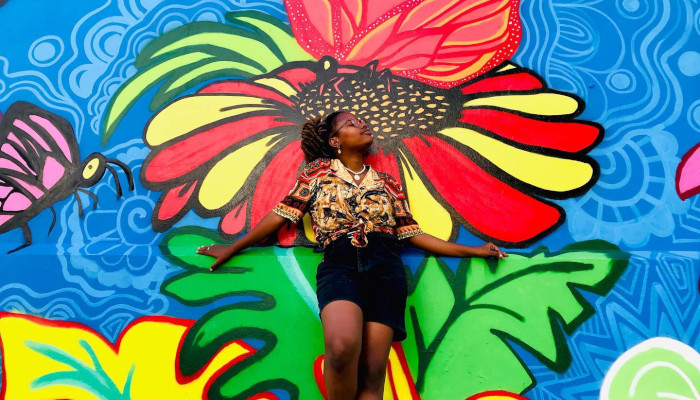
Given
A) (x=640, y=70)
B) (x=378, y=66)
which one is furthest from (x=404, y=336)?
(x=640, y=70)

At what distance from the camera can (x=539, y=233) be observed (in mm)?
3201

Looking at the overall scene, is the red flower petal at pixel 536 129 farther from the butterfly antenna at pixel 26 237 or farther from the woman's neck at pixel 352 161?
the butterfly antenna at pixel 26 237

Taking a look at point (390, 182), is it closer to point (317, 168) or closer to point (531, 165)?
point (317, 168)

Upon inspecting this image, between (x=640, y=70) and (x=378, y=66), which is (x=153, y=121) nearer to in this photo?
(x=378, y=66)

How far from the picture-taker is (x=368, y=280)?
275 centimetres

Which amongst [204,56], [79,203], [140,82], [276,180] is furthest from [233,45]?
[79,203]

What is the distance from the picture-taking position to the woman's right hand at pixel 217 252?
10.4 feet

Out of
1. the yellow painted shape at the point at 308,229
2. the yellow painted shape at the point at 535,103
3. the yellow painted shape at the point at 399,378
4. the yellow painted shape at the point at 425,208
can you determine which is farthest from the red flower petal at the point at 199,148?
the yellow painted shape at the point at 399,378

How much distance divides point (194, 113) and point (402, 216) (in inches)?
64.2

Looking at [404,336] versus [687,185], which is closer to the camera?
[404,336]

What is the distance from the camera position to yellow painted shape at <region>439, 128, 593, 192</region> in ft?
10.8

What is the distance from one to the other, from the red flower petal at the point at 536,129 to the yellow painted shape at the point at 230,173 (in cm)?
135

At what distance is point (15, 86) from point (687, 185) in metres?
4.59

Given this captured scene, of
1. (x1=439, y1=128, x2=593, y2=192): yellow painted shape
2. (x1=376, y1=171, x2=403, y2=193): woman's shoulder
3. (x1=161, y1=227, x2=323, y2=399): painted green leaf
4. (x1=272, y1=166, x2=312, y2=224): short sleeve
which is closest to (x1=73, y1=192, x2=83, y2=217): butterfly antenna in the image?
(x1=161, y1=227, x2=323, y2=399): painted green leaf
